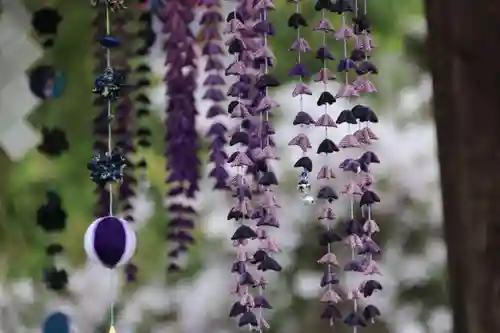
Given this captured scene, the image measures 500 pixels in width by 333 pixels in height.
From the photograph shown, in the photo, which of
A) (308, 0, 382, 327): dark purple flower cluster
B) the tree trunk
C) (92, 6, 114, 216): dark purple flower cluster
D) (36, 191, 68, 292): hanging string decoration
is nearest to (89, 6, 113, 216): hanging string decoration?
(92, 6, 114, 216): dark purple flower cluster

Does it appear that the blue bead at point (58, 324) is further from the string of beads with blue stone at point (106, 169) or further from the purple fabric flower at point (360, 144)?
the purple fabric flower at point (360, 144)

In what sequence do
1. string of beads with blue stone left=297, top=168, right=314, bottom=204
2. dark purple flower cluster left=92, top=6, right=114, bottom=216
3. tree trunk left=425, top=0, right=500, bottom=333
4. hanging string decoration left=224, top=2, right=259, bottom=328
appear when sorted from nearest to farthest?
tree trunk left=425, top=0, right=500, bottom=333, hanging string decoration left=224, top=2, right=259, bottom=328, string of beads with blue stone left=297, top=168, right=314, bottom=204, dark purple flower cluster left=92, top=6, right=114, bottom=216

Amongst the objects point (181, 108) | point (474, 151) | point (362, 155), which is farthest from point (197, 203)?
point (474, 151)

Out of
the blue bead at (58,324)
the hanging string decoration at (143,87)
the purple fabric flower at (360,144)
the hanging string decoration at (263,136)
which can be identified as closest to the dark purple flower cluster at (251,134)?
the hanging string decoration at (263,136)

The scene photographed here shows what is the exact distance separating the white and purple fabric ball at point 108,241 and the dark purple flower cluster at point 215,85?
25 centimetres

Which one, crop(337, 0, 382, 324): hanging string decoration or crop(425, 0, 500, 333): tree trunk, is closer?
crop(425, 0, 500, 333): tree trunk

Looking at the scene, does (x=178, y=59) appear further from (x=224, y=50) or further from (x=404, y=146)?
(x=404, y=146)

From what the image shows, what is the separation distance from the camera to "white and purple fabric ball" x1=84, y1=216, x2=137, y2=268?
1.16 meters

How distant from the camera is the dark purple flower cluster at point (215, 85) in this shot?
1349 mm

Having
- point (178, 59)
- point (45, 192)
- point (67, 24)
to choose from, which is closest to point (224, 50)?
point (178, 59)

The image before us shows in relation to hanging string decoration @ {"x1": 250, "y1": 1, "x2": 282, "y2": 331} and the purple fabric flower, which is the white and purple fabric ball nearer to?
hanging string decoration @ {"x1": 250, "y1": 1, "x2": 282, "y2": 331}

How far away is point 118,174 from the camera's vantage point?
3.85 ft

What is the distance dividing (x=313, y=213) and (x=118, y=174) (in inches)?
18.2

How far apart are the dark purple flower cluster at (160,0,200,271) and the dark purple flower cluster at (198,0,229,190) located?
34 mm
